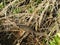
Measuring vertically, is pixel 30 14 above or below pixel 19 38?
above

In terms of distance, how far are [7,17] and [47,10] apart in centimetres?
46

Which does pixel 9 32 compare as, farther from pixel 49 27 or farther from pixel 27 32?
pixel 49 27

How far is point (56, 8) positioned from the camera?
2840 mm

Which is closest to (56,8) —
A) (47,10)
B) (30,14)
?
(47,10)

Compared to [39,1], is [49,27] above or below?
below

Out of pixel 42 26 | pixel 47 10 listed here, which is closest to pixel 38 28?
pixel 42 26

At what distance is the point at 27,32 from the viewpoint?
2.73m

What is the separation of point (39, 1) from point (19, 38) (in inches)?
20.0

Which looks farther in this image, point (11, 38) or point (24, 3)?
point (24, 3)

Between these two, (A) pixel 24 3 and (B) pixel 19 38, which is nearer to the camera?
(B) pixel 19 38

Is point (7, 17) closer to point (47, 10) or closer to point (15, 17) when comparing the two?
point (15, 17)

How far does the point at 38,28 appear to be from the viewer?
9.05 ft

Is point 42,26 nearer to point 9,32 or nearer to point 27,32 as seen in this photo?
point 27,32

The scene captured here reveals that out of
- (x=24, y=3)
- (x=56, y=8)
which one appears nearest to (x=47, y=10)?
(x=56, y=8)
